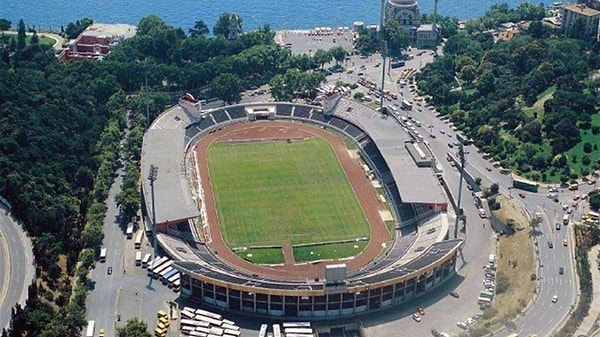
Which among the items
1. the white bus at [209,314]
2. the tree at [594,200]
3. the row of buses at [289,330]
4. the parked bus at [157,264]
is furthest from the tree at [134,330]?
the tree at [594,200]

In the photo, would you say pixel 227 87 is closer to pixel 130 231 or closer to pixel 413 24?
pixel 130 231

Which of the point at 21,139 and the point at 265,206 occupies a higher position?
the point at 21,139

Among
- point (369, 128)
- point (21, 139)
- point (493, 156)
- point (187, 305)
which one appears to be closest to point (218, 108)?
point (369, 128)

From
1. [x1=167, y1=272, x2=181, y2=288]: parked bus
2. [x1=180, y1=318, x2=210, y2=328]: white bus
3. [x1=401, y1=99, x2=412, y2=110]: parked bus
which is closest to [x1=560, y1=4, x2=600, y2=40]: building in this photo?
[x1=401, y1=99, x2=412, y2=110]: parked bus

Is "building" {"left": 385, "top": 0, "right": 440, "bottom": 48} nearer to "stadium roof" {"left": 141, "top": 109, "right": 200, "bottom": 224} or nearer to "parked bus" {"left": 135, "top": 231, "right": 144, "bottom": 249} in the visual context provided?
"stadium roof" {"left": 141, "top": 109, "right": 200, "bottom": 224}

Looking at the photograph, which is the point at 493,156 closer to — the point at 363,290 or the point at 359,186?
the point at 359,186

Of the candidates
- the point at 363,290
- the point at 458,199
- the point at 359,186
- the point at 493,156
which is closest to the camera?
the point at 363,290
